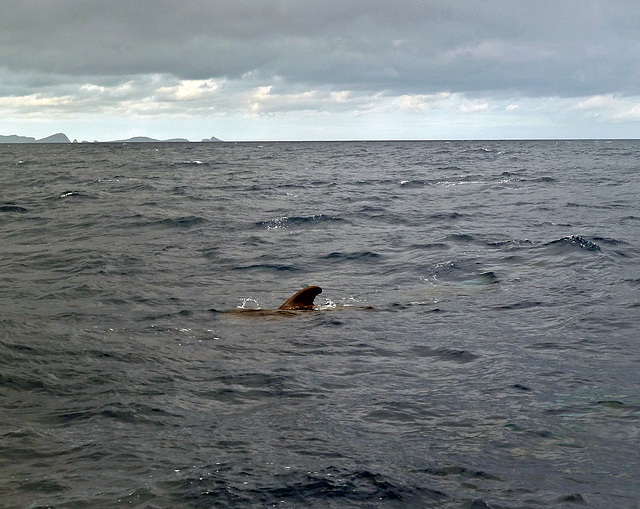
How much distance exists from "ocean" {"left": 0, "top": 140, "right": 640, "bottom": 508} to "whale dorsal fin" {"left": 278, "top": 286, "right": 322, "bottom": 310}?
0.95ft

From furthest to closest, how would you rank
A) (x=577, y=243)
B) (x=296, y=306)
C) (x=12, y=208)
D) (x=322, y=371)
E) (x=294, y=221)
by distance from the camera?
(x=12, y=208) → (x=294, y=221) → (x=577, y=243) → (x=296, y=306) → (x=322, y=371)

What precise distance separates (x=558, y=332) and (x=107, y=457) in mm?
7563

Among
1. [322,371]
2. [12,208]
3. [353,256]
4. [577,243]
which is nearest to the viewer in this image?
[322,371]

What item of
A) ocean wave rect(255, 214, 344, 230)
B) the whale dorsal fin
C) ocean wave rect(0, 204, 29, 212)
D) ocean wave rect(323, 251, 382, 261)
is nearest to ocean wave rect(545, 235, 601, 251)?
ocean wave rect(323, 251, 382, 261)

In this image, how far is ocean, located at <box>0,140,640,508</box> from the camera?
6.11 meters

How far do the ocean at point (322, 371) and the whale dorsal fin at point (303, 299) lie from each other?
289mm

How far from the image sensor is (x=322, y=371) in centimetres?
A: 924

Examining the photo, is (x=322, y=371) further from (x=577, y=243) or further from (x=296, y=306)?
(x=577, y=243)

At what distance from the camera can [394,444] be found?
271 inches

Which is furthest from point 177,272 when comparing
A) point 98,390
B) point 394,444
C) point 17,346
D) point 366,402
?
point 394,444

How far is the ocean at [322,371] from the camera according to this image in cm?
611

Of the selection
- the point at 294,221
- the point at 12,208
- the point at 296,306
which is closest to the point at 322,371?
the point at 296,306

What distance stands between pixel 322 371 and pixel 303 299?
3419 mm

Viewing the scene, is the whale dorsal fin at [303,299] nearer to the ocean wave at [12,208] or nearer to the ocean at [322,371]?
the ocean at [322,371]
